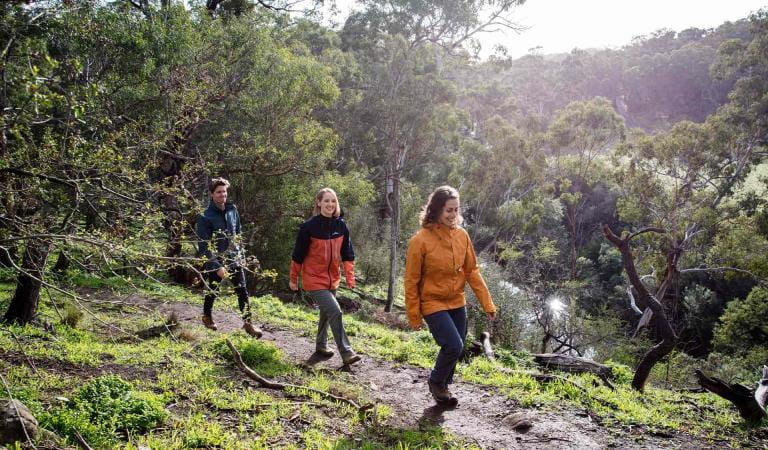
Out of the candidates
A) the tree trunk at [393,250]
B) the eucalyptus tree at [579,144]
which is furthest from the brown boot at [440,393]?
the eucalyptus tree at [579,144]

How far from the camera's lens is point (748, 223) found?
18672 mm

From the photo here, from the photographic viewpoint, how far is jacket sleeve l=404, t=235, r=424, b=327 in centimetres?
448

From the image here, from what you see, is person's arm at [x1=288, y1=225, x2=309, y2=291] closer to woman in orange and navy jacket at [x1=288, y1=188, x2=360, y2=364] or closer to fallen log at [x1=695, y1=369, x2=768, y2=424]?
woman in orange and navy jacket at [x1=288, y1=188, x2=360, y2=364]

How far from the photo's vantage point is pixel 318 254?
561 cm

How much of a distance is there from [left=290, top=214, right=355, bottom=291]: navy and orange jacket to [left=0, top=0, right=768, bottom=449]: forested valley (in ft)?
3.21

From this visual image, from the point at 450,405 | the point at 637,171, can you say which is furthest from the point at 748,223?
the point at 450,405

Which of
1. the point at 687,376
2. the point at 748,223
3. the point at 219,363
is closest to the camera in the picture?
the point at 219,363

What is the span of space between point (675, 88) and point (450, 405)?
63945 mm

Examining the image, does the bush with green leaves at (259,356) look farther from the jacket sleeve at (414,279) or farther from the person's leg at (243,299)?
the jacket sleeve at (414,279)

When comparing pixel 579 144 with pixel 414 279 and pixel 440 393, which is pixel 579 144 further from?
pixel 414 279

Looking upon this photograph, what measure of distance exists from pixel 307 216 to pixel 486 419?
984 centimetres

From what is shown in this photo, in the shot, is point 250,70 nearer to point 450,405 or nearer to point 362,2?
point 450,405

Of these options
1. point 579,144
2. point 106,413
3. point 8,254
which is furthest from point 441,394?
point 579,144

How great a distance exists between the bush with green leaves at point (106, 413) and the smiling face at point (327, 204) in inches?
97.3
